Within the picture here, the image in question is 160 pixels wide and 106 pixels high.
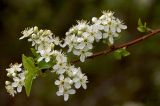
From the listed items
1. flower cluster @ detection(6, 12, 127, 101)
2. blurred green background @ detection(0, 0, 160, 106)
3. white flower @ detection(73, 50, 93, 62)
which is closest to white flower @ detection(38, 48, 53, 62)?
flower cluster @ detection(6, 12, 127, 101)

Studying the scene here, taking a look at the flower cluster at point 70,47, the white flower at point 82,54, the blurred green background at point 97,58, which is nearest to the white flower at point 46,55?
the flower cluster at point 70,47

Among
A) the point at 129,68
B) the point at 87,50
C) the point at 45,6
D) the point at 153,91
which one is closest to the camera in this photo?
the point at 87,50

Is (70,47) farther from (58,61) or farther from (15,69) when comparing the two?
(15,69)

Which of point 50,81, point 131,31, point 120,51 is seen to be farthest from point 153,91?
point 120,51

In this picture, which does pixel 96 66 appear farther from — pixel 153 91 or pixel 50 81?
pixel 153 91

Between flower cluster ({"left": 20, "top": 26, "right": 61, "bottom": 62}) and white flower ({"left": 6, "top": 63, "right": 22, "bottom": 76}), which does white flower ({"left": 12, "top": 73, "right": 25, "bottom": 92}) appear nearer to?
white flower ({"left": 6, "top": 63, "right": 22, "bottom": 76})

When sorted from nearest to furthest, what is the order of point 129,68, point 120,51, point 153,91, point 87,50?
point 87,50
point 120,51
point 153,91
point 129,68

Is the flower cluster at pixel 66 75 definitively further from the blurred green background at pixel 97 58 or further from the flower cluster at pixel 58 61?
the blurred green background at pixel 97 58
